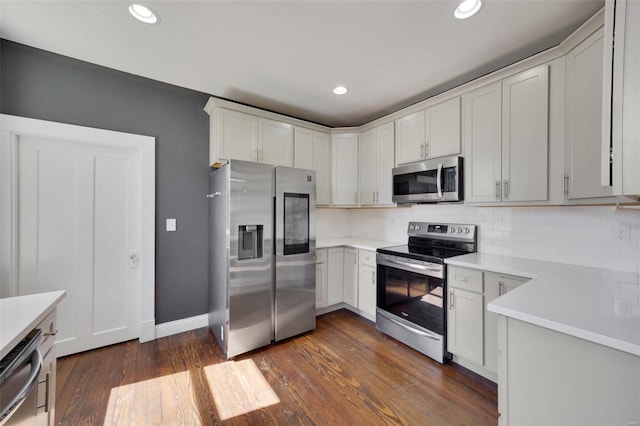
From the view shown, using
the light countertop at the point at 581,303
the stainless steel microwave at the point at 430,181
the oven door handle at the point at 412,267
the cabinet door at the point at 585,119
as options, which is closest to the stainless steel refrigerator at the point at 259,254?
the oven door handle at the point at 412,267

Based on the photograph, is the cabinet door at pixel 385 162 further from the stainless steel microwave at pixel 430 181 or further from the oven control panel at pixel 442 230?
the oven control panel at pixel 442 230

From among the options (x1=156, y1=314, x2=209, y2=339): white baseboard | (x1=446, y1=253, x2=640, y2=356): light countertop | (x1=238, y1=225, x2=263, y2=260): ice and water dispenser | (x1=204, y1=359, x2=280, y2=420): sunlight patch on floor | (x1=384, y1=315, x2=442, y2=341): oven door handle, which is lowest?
(x1=204, y1=359, x2=280, y2=420): sunlight patch on floor

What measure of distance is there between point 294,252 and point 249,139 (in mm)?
1361

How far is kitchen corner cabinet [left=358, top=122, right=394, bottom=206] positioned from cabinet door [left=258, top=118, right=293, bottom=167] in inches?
40.0

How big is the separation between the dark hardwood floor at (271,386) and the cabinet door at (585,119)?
5.34ft

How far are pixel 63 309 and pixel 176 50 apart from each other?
2534 millimetres

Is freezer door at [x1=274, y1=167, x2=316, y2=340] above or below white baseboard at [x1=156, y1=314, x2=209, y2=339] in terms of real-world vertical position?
above

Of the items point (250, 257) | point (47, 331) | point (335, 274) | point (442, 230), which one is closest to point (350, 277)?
point (335, 274)

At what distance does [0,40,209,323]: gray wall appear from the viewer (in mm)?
2113

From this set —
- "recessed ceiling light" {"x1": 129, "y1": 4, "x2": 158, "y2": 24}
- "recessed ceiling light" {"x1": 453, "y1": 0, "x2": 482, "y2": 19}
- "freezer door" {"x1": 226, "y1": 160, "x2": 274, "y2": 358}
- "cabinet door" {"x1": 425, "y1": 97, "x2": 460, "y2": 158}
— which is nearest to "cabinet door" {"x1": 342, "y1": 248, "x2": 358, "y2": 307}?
"freezer door" {"x1": 226, "y1": 160, "x2": 274, "y2": 358}

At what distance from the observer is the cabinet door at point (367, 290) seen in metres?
2.91

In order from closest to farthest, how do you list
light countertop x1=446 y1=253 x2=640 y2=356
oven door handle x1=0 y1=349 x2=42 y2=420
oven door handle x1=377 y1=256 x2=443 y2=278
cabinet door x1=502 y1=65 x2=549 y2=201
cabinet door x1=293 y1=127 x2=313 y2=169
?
1. oven door handle x1=0 y1=349 x2=42 y2=420
2. light countertop x1=446 y1=253 x2=640 y2=356
3. cabinet door x1=502 y1=65 x2=549 y2=201
4. oven door handle x1=377 y1=256 x2=443 y2=278
5. cabinet door x1=293 y1=127 x2=313 y2=169

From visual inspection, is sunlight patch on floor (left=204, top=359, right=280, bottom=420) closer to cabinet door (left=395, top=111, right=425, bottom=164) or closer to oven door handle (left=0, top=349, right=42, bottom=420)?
oven door handle (left=0, top=349, right=42, bottom=420)

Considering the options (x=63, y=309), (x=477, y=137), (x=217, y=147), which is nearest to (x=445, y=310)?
(x=477, y=137)
